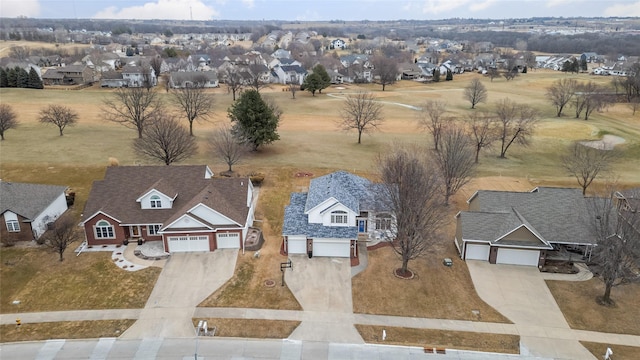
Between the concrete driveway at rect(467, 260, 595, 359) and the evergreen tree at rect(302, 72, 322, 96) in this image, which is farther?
the evergreen tree at rect(302, 72, 322, 96)

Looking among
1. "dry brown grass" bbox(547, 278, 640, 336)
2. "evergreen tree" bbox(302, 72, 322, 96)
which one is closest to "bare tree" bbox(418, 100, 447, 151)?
"dry brown grass" bbox(547, 278, 640, 336)

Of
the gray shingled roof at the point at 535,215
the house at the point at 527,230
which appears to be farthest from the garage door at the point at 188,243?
the gray shingled roof at the point at 535,215

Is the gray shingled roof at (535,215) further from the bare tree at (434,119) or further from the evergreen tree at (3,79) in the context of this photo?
the evergreen tree at (3,79)

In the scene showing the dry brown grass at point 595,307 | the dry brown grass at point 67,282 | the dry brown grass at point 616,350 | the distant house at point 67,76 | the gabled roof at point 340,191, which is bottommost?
the dry brown grass at point 616,350

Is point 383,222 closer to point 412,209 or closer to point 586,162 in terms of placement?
point 412,209

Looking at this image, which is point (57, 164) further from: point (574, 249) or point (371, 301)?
point (574, 249)

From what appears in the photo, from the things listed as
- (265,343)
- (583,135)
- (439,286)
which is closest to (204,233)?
(265,343)

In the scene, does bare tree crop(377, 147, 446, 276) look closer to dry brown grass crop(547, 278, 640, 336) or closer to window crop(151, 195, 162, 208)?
dry brown grass crop(547, 278, 640, 336)
